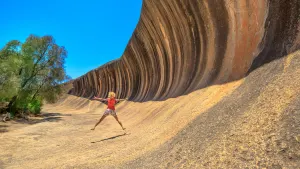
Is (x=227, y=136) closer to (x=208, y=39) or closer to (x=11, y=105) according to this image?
(x=208, y=39)

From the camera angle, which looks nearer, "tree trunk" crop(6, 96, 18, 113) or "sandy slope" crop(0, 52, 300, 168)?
"sandy slope" crop(0, 52, 300, 168)

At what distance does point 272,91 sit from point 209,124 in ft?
3.53

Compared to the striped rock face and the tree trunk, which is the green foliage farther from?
the striped rock face

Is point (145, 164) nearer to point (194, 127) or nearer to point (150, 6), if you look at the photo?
point (194, 127)

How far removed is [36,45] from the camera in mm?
20250

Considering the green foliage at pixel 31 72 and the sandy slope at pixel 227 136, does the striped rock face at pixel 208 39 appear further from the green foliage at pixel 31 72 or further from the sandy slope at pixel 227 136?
the green foliage at pixel 31 72

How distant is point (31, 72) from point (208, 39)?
14749 millimetres

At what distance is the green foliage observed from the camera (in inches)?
611

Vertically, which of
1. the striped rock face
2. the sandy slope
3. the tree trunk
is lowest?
the sandy slope

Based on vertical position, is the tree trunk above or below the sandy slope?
above

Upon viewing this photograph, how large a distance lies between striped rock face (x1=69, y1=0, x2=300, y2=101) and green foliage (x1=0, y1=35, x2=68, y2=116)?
7.70 metres

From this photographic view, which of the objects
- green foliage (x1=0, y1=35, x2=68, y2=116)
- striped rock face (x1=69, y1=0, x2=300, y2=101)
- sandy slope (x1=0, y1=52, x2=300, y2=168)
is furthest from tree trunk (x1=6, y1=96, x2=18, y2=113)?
sandy slope (x1=0, y1=52, x2=300, y2=168)

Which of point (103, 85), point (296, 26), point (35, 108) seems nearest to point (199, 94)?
point (296, 26)

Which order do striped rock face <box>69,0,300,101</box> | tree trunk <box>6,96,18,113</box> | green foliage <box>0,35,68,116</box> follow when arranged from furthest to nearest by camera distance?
tree trunk <box>6,96,18,113</box>
green foliage <box>0,35,68,116</box>
striped rock face <box>69,0,300,101</box>
